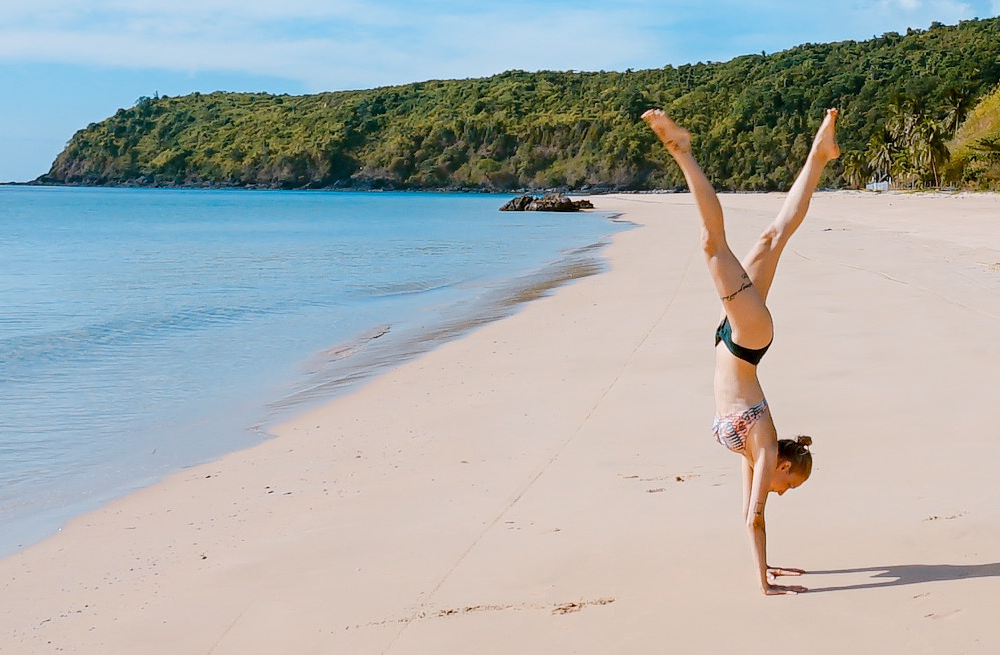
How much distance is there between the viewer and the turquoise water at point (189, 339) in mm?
7430

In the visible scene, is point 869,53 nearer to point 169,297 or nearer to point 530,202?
point 530,202

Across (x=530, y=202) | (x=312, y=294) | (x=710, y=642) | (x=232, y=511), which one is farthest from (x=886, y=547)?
(x=530, y=202)

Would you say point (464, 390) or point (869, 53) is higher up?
point (869, 53)

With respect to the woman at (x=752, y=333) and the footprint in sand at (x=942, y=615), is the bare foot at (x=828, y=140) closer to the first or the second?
the woman at (x=752, y=333)

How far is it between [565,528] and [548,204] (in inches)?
2648

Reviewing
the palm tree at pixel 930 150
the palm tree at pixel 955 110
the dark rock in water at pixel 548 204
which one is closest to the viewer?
the dark rock in water at pixel 548 204

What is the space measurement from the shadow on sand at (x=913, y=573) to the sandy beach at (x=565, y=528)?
0.05 ft

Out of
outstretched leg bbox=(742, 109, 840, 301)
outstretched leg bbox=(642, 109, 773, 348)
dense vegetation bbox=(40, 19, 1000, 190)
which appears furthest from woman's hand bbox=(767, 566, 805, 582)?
dense vegetation bbox=(40, 19, 1000, 190)

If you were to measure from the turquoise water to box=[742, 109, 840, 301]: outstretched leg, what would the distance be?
13.5 feet

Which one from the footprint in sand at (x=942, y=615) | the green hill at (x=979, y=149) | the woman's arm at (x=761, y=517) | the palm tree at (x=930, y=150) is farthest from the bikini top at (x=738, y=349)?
the palm tree at (x=930, y=150)

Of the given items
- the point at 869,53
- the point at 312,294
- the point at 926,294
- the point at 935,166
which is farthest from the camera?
the point at 869,53

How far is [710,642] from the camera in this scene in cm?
351

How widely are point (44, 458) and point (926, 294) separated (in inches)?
378

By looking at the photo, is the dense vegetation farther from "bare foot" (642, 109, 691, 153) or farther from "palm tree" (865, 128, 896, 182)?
"bare foot" (642, 109, 691, 153)
